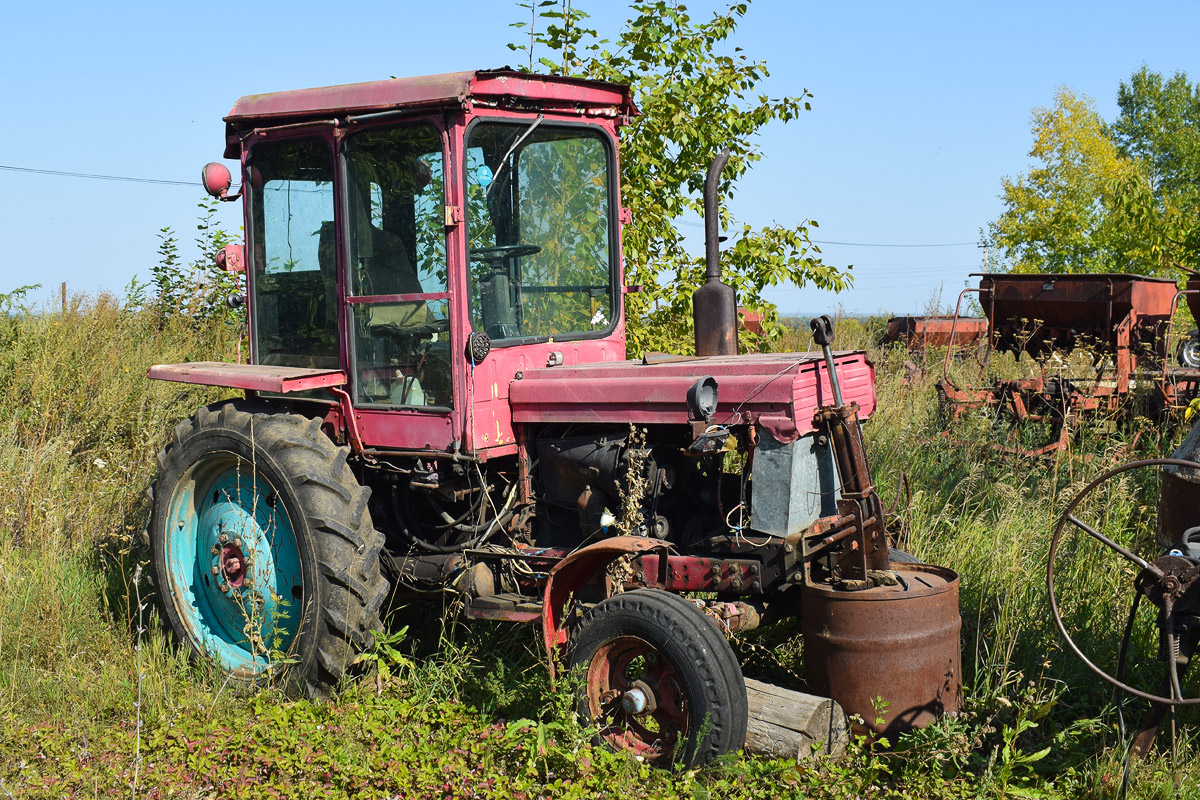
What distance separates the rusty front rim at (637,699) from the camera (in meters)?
3.73

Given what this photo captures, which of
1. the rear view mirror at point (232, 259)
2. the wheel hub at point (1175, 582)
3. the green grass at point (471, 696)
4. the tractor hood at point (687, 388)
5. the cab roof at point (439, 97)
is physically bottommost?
the green grass at point (471, 696)

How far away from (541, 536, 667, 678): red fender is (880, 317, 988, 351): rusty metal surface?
1084cm

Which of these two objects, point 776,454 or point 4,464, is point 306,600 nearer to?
point 776,454

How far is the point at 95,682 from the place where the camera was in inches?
178

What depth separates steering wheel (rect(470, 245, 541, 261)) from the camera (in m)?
4.40

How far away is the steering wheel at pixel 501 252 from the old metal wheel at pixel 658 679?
161 cm

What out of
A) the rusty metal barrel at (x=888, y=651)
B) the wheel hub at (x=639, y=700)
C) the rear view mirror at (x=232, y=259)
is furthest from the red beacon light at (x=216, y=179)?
the rusty metal barrel at (x=888, y=651)

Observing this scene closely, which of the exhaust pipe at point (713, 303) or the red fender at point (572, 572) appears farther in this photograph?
the exhaust pipe at point (713, 303)

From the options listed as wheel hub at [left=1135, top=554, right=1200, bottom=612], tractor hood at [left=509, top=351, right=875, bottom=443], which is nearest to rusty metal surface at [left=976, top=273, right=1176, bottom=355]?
tractor hood at [left=509, top=351, right=875, bottom=443]

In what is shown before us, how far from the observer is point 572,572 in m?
4.14

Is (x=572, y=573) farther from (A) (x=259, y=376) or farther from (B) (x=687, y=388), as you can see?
(A) (x=259, y=376)

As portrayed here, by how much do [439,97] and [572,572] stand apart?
80.1 inches

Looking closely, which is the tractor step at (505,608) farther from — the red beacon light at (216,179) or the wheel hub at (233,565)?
the red beacon light at (216,179)

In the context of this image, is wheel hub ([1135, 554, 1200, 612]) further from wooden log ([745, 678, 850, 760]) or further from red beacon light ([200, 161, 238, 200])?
red beacon light ([200, 161, 238, 200])
